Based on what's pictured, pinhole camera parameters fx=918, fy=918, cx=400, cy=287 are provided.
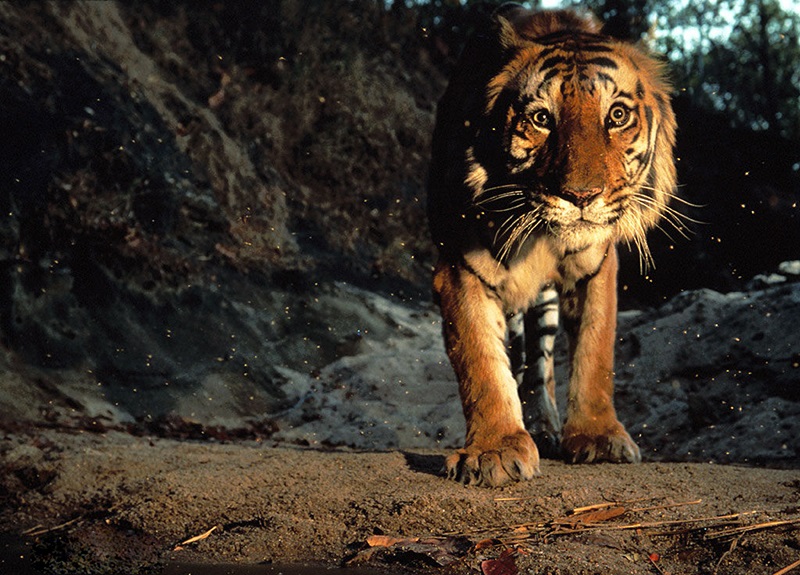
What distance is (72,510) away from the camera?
3.90 metres

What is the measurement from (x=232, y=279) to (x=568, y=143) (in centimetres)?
606

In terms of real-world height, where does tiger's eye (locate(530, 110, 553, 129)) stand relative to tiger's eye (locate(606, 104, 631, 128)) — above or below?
below

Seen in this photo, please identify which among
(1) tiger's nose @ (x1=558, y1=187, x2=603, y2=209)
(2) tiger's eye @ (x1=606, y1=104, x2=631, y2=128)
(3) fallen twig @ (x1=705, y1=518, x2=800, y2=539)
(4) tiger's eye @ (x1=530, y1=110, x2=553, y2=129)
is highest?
(2) tiger's eye @ (x1=606, y1=104, x2=631, y2=128)

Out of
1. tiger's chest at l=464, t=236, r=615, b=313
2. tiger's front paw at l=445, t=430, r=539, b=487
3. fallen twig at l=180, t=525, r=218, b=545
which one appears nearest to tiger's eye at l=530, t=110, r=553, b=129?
tiger's chest at l=464, t=236, r=615, b=313

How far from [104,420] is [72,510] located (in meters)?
2.66

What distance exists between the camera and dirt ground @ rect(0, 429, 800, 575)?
9.11 ft

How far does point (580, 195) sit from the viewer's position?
3.58m

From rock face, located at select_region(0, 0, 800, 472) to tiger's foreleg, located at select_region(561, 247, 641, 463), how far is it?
1411 millimetres

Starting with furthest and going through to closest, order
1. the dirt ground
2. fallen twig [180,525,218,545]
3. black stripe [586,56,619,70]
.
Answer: black stripe [586,56,619,70] < fallen twig [180,525,218,545] < the dirt ground

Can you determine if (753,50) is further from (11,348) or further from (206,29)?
(11,348)

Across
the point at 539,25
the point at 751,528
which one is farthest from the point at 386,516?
the point at 539,25

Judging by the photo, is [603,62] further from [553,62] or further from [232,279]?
[232,279]

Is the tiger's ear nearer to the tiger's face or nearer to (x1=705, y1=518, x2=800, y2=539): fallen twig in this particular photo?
the tiger's face

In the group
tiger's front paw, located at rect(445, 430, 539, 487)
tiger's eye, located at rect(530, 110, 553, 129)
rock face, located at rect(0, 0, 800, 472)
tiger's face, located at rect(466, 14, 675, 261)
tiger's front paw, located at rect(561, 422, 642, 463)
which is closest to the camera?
tiger's front paw, located at rect(445, 430, 539, 487)
